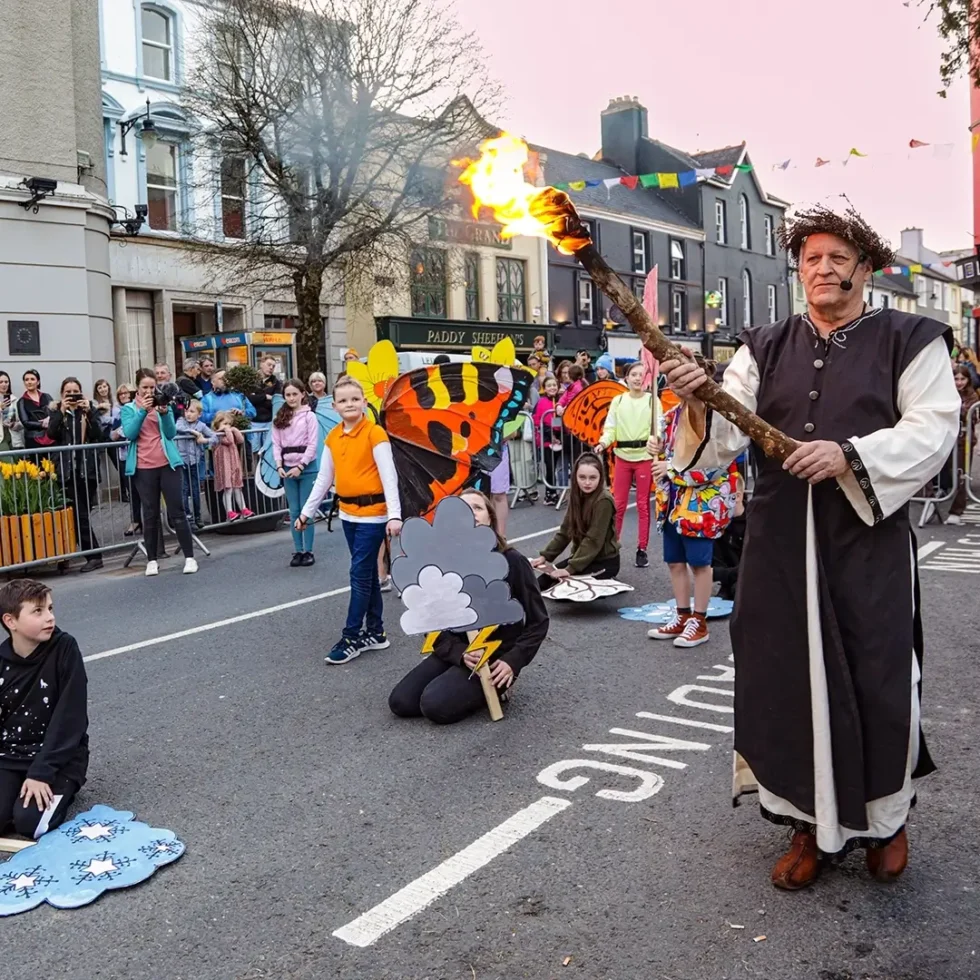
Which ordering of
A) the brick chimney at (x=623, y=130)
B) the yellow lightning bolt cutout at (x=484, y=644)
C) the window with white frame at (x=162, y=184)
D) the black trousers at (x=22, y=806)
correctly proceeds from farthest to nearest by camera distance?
the brick chimney at (x=623, y=130) → the window with white frame at (x=162, y=184) → the yellow lightning bolt cutout at (x=484, y=644) → the black trousers at (x=22, y=806)

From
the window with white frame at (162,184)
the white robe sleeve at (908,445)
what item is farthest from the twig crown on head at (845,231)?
the window with white frame at (162,184)

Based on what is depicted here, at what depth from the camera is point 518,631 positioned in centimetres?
558

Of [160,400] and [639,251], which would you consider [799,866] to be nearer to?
[160,400]

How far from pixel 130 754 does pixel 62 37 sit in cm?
1440

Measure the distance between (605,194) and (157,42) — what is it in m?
20.2

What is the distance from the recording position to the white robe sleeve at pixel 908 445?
10.5 ft

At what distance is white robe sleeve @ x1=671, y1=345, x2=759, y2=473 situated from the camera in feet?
11.6

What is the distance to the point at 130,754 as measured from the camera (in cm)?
496

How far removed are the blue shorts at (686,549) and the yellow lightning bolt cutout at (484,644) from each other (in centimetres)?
173

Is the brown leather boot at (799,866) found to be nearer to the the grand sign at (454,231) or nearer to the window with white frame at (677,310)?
the the grand sign at (454,231)

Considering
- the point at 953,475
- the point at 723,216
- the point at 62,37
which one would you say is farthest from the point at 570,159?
the point at 953,475

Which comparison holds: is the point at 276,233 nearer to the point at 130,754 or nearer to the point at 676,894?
the point at 130,754

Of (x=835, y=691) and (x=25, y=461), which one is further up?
(x=25, y=461)

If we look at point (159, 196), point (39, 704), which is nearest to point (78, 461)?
point (39, 704)
